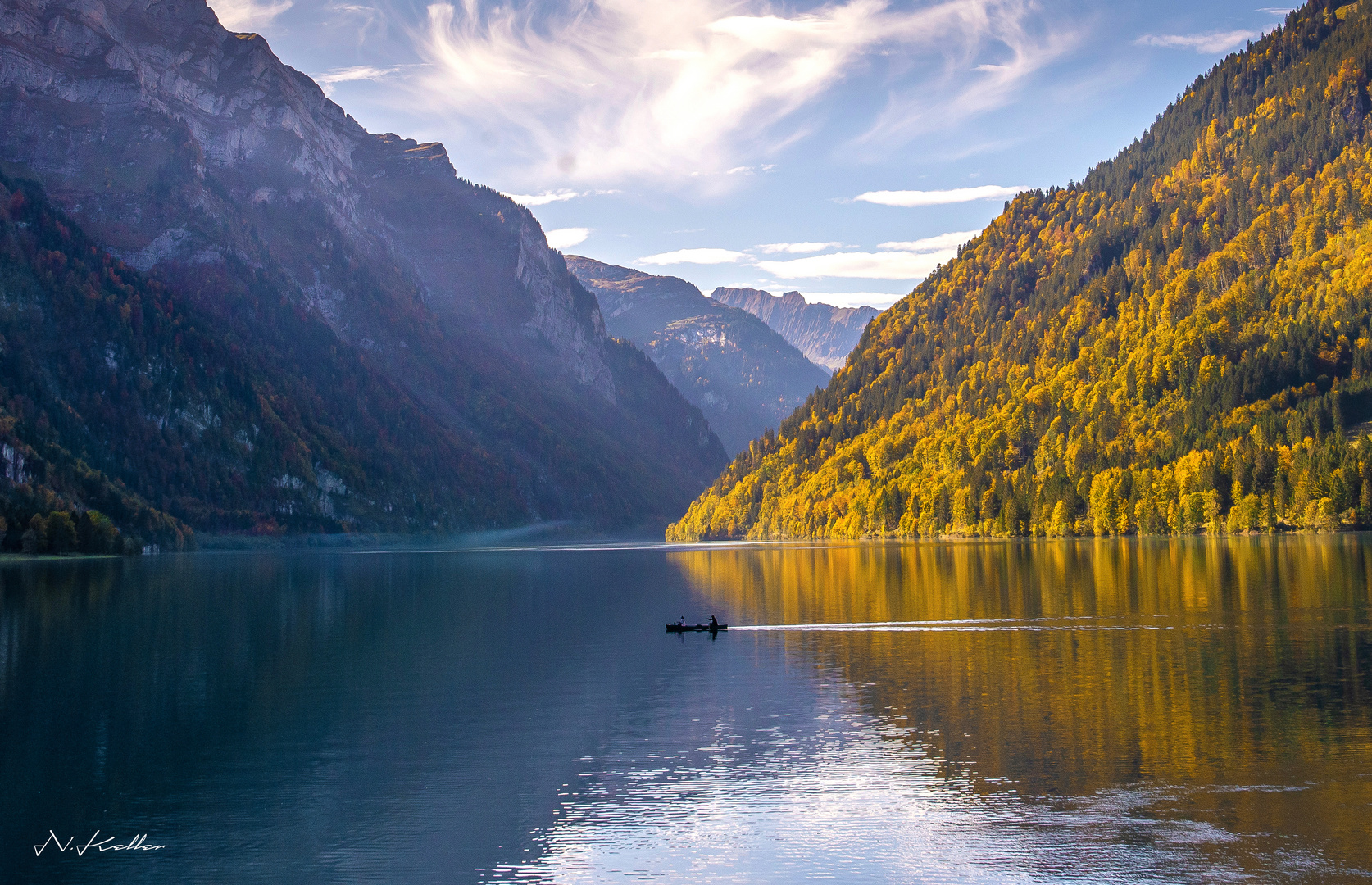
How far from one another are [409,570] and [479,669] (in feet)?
422

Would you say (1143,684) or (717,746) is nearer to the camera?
(717,746)

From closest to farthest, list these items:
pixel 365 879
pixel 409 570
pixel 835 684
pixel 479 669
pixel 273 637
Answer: pixel 365 879 → pixel 835 684 → pixel 479 669 → pixel 273 637 → pixel 409 570

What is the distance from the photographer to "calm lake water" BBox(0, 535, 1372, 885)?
A: 96.3 ft

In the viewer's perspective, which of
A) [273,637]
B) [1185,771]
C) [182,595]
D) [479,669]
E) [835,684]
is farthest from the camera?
[182,595]

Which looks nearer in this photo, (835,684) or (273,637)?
(835,684)

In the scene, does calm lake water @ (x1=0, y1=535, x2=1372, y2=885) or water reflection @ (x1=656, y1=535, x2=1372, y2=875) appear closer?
calm lake water @ (x1=0, y1=535, x2=1372, y2=885)

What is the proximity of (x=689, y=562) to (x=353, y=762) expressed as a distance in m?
155

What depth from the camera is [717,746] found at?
41.9 metres

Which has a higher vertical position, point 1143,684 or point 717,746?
point 1143,684

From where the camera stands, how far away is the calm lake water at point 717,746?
2936cm

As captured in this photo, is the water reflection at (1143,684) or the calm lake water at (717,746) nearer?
the calm lake water at (717,746)

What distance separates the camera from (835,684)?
5362 centimetres

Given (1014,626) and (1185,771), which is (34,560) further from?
(1185,771)

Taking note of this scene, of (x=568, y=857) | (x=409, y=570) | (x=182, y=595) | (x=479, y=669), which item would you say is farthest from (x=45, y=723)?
(x=409, y=570)
